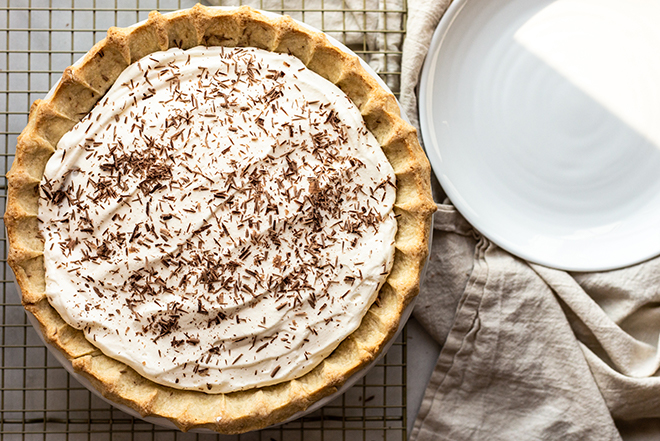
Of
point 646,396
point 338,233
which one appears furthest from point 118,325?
point 646,396

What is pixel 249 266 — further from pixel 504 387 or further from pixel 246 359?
pixel 504 387

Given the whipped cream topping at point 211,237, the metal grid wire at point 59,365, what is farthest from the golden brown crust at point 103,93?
the metal grid wire at point 59,365

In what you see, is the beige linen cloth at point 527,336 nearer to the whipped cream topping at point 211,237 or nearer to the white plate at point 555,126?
the white plate at point 555,126

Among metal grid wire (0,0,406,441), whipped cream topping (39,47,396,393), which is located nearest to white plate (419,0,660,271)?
metal grid wire (0,0,406,441)

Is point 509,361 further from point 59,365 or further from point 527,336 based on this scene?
point 59,365

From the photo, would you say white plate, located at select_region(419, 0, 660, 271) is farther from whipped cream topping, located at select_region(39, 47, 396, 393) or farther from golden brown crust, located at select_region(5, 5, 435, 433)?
whipped cream topping, located at select_region(39, 47, 396, 393)

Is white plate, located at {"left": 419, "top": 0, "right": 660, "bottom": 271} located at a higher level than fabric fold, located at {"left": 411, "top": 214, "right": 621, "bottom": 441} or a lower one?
higher
